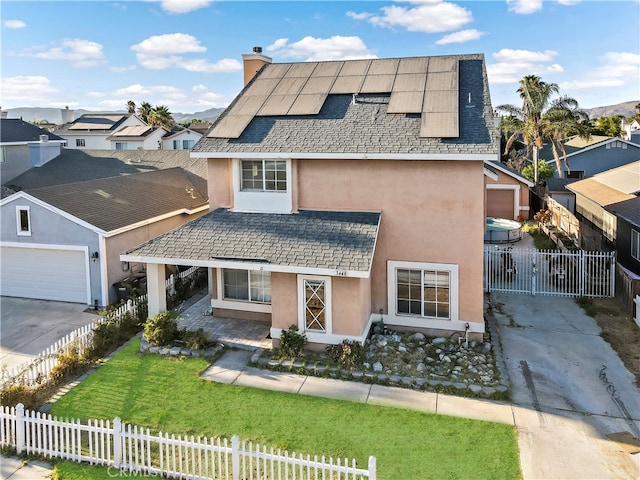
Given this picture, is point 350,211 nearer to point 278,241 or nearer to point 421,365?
point 278,241

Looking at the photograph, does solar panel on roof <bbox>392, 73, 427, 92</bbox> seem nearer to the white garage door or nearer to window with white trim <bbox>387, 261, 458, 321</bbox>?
window with white trim <bbox>387, 261, 458, 321</bbox>

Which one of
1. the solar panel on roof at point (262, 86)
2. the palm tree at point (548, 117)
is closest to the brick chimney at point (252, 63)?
the solar panel on roof at point (262, 86)

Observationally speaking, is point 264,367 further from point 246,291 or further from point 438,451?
point 438,451

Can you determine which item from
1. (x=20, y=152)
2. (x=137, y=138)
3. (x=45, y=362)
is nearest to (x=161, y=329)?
(x=45, y=362)

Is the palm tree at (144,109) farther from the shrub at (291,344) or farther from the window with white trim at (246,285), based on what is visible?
the shrub at (291,344)

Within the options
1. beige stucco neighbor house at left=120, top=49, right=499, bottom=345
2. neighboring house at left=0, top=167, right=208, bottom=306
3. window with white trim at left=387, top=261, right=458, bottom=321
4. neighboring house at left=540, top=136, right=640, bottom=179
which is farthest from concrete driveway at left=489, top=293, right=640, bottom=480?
neighboring house at left=540, top=136, right=640, bottom=179
